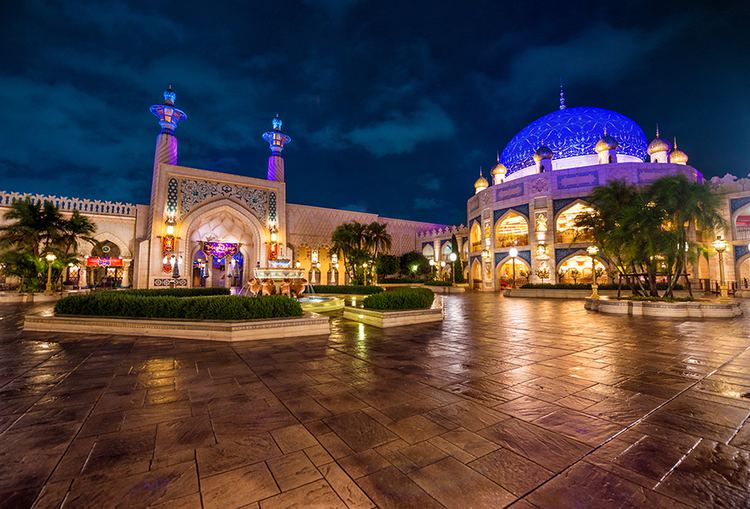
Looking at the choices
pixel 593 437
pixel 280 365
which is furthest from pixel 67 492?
pixel 593 437

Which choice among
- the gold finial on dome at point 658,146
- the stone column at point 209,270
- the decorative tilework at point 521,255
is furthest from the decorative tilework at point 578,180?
the stone column at point 209,270

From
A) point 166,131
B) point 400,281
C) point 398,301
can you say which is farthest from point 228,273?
point 398,301

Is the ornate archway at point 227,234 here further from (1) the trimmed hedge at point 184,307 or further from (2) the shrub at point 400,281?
(1) the trimmed hedge at point 184,307

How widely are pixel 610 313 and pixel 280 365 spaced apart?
1235 centimetres

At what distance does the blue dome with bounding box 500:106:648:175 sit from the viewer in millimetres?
29672

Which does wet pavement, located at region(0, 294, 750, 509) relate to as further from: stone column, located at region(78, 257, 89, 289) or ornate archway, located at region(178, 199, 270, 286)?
stone column, located at region(78, 257, 89, 289)

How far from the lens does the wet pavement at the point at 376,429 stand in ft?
6.67

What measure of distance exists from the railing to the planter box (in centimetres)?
2646

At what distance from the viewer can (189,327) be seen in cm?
731

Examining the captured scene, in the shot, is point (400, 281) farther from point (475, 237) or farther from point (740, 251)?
point (740, 251)

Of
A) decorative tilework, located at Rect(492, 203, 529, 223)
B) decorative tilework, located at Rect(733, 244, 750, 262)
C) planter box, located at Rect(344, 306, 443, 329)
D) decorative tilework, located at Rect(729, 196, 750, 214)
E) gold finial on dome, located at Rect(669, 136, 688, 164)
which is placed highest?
gold finial on dome, located at Rect(669, 136, 688, 164)

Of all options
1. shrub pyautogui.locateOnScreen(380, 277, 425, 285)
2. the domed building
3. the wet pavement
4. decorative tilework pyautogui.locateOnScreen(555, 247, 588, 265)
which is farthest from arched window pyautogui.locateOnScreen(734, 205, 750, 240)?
the wet pavement

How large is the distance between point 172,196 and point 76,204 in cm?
739

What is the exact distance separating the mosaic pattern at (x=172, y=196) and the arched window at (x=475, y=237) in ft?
86.4
